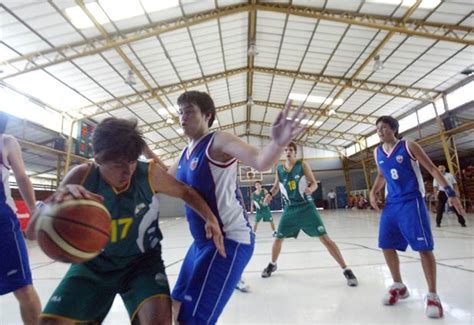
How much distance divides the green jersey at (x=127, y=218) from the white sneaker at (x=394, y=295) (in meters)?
2.19

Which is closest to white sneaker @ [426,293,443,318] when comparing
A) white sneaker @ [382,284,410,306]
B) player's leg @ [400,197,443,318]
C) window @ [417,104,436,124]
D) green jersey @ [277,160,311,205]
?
player's leg @ [400,197,443,318]

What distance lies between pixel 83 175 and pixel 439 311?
278 centimetres

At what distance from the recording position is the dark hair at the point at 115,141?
154cm

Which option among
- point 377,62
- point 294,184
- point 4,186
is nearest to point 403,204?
point 294,184

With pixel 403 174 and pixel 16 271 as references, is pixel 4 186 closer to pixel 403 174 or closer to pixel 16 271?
pixel 16 271

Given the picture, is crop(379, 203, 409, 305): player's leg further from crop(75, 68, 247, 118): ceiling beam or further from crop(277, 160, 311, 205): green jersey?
crop(75, 68, 247, 118): ceiling beam

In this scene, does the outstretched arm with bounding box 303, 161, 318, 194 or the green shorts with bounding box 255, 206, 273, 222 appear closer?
the outstretched arm with bounding box 303, 161, 318, 194

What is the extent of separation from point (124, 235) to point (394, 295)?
96.0 inches

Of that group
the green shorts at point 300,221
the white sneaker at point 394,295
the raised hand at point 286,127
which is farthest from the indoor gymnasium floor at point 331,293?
the raised hand at point 286,127

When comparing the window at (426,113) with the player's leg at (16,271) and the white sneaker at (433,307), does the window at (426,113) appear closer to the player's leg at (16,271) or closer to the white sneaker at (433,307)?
the white sneaker at (433,307)

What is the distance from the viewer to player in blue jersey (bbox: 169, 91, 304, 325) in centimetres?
157

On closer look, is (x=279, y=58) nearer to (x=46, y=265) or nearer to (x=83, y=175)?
(x=46, y=265)

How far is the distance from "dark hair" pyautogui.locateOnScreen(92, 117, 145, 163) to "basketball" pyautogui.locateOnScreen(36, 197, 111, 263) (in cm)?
28

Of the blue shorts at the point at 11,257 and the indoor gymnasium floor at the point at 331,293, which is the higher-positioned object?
the blue shorts at the point at 11,257
